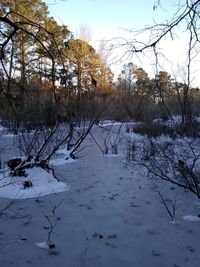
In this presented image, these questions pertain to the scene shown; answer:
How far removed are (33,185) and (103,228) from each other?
264cm

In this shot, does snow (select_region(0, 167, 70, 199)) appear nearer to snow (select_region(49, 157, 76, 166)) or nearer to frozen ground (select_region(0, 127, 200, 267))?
frozen ground (select_region(0, 127, 200, 267))

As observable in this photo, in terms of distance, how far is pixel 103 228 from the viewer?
15.9 feet

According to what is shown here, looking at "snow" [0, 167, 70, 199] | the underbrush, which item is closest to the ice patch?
"snow" [0, 167, 70, 199]

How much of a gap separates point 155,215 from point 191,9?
3.54 meters

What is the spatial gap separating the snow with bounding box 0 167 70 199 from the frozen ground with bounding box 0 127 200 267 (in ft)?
0.74

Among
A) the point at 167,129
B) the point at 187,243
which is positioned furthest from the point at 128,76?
the point at 187,243

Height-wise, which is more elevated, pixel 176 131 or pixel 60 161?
pixel 176 131

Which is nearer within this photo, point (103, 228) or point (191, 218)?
point (103, 228)

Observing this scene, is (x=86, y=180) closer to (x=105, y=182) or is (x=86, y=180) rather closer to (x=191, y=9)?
(x=105, y=182)

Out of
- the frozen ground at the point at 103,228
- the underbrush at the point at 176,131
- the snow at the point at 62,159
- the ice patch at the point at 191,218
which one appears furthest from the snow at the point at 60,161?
the ice patch at the point at 191,218

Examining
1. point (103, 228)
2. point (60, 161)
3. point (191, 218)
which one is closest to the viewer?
point (103, 228)

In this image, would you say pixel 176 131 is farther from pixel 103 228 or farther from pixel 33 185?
pixel 103 228

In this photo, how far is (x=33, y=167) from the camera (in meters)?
Result: 7.82

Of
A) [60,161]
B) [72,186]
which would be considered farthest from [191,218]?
[60,161]
